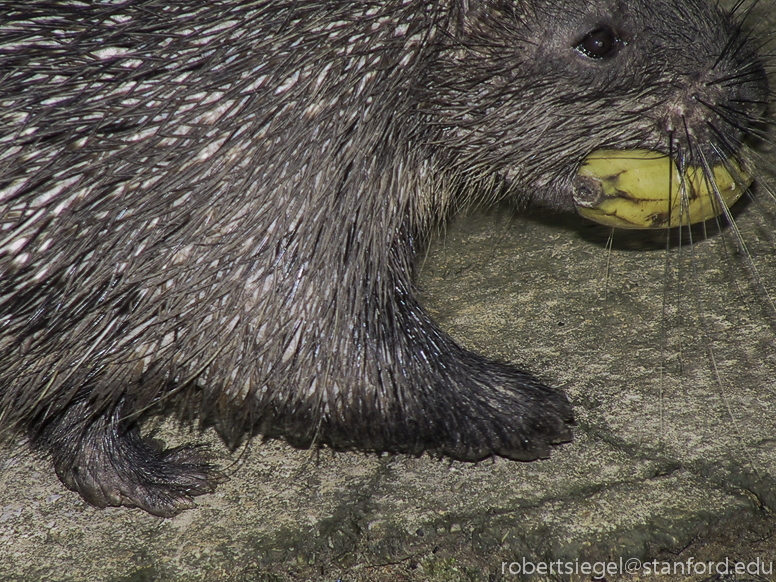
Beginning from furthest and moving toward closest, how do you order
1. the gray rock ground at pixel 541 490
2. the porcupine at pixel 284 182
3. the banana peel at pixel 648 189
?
the banana peel at pixel 648 189 → the gray rock ground at pixel 541 490 → the porcupine at pixel 284 182

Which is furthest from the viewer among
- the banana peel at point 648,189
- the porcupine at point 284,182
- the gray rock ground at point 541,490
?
the banana peel at point 648,189

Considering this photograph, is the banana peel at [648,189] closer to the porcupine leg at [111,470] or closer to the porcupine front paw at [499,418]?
the porcupine front paw at [499,418]

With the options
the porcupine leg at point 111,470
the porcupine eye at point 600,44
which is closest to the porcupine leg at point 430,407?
the porcupine leg at point 111,470

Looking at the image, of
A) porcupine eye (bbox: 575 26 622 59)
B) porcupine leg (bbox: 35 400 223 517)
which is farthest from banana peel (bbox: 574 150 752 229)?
porcupine leg (bbox: 35 400 223 517)

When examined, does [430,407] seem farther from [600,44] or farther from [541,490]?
[600,44]

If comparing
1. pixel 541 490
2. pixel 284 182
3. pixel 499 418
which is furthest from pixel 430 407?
pixel 284 182

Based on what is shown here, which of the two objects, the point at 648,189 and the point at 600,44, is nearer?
the point at 600,44

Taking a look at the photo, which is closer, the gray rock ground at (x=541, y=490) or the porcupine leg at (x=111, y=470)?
the gray rock ground at (x=541, y=490)
